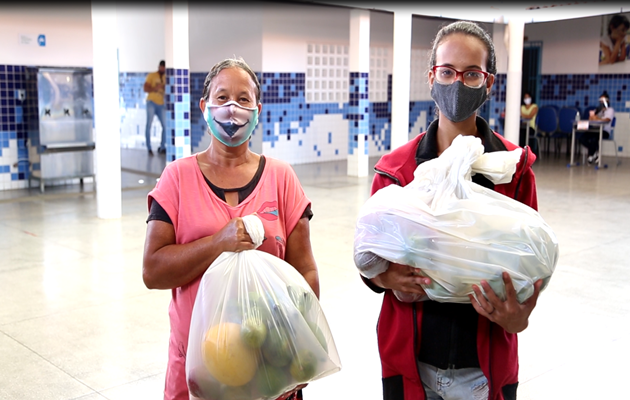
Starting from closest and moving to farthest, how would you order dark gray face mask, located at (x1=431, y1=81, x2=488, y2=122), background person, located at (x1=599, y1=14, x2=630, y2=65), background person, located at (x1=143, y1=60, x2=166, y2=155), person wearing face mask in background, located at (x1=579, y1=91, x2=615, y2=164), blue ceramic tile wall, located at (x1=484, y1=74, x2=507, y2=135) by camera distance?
dark gray face mask, located at (x1=431, y1=81, x2=488, y2=122) < person wearing face mask in background, located at (x1=579, y1=91, x2=615, y2=164) < background person, located at (x1=143, y1=60, x2=166, y2=155) < background person, located at (x1=599, y1=14, x2=630, y2=65) < blue ceramic tile wall, located at (x1=484, y1=74, x2=507, y2=135)

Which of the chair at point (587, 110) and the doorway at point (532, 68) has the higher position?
the doorway at point (532, 68)

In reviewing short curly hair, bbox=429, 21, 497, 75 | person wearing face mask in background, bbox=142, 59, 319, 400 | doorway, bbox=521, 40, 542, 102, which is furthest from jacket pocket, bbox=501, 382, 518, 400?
doorway, bbox=521, 40, 542, 102

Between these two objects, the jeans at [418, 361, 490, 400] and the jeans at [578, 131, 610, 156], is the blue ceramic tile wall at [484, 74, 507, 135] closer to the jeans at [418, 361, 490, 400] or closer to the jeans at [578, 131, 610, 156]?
the jeans at [578, 131, 610, 156]

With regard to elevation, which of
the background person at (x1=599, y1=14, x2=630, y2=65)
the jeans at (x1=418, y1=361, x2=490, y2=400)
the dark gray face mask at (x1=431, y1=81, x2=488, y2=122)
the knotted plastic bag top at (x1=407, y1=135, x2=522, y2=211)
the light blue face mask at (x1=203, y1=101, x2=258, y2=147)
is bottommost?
the jeans at (x1=418, y1=361, x2=490, y2=400)

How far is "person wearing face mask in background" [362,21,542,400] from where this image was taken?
163 cm

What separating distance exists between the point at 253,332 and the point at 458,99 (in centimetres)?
75

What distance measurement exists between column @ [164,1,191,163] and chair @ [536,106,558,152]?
323 inches

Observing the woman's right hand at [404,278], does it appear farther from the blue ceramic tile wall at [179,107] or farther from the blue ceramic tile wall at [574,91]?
the blue ceramic tile wall at [574,91]

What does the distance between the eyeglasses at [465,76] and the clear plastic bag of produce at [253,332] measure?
1.94 feet

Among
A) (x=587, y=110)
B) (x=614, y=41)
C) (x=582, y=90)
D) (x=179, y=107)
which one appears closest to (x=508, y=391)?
(x=179, y=107)

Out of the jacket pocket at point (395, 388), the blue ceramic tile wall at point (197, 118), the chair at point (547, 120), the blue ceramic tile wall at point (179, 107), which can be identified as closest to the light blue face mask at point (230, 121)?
the jacket pocket at point (395, 388)

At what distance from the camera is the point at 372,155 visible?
1395cm

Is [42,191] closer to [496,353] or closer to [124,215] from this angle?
[124,215]

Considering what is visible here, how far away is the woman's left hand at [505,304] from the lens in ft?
4.73
